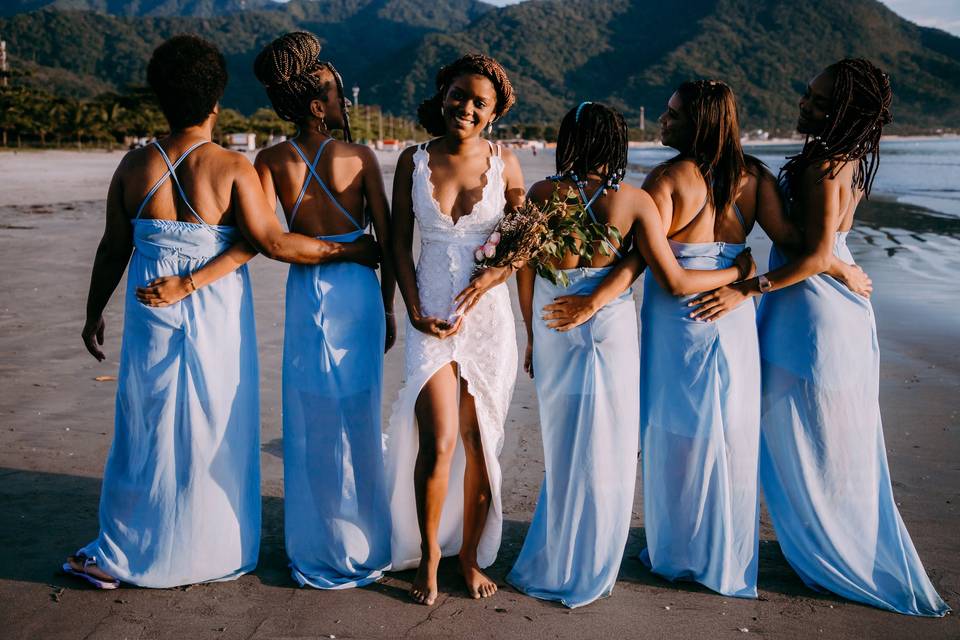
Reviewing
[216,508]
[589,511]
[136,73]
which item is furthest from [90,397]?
[136,73]

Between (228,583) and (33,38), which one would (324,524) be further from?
(33,38)

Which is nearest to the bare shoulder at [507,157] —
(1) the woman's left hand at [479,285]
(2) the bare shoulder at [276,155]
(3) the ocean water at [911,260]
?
(1) the woman's left hand at [479,285]

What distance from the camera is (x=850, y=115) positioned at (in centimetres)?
349

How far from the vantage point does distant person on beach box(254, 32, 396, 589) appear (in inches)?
140

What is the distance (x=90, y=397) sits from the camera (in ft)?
19.9

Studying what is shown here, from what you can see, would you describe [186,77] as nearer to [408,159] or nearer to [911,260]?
[408,159]

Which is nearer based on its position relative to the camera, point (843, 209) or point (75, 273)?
point (843, 209)

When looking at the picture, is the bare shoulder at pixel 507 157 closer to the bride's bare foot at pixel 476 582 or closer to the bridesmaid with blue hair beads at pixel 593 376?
the bridesmaid with blue hair beads at pixel 593 376

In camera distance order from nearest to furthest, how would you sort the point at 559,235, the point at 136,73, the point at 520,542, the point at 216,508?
the point at 559,235
the point at 216,508
the point at 520,542
the point at 136,73

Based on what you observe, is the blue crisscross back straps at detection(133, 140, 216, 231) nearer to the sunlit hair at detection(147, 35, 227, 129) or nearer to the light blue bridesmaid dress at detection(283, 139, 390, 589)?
the sunlit hair at detection(147, 35, 227, 129)

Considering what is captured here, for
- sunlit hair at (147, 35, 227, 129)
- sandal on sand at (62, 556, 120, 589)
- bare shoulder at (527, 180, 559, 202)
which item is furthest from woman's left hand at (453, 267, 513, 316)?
sandal on sand at (62, 556, 120, 589)

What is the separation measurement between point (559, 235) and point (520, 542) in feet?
5.29

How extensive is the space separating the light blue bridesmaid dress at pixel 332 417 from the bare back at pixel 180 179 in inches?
12.0

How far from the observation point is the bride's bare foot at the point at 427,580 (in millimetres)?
3482
